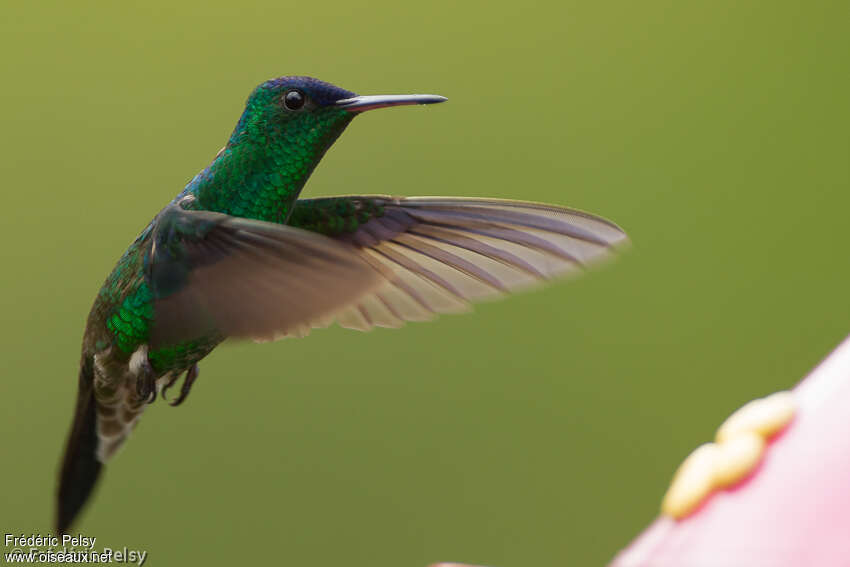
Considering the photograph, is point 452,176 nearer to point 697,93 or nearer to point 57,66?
point 697,93

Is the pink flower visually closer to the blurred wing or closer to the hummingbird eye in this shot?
the blurred wing

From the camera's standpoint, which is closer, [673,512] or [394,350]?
[673,512]

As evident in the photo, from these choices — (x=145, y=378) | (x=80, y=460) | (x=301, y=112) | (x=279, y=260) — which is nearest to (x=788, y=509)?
(x=279, y=260)

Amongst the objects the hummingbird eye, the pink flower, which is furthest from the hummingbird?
the pink flower

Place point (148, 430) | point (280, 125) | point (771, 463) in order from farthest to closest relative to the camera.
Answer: point (148, 430) → point (280, 125) → point (771, 463)

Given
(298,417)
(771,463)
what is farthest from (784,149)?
(771,463)

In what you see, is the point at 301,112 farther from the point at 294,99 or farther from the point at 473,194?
the point at 473,194

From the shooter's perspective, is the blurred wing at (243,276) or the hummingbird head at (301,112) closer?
the blurred wing at (243,276)

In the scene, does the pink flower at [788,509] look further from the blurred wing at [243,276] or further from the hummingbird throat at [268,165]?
the hummingbird throat at [268,165]

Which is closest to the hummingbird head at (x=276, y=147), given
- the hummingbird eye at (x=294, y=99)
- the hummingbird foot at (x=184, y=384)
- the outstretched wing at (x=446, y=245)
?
the hummingbird eye at (x=294, y=99)
